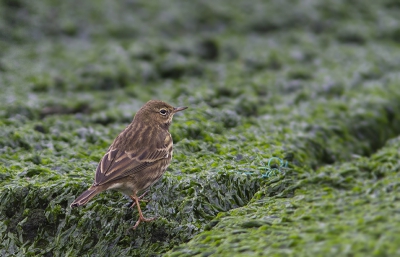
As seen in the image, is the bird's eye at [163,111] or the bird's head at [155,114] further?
the bird's eye at [163,111]

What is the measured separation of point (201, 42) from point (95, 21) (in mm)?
2889

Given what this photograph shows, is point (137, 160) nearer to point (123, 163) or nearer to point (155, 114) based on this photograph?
point (123, 163)

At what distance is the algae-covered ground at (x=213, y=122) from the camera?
6.36 meters

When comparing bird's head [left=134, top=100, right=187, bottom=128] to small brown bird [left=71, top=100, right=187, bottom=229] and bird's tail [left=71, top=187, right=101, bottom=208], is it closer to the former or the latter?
small brown bird [left=71, top=100, right=187, bottom=229]

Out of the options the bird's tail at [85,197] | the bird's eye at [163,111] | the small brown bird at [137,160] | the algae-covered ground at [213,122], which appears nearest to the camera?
the bird's tail at [85,197]

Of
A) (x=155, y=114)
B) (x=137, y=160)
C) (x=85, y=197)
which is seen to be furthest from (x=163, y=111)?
(x=85, y=197)

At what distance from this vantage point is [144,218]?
670 cm

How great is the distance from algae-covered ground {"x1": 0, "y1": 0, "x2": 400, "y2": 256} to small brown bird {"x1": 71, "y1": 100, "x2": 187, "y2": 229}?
0.96 feet

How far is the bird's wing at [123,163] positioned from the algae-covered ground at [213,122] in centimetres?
40

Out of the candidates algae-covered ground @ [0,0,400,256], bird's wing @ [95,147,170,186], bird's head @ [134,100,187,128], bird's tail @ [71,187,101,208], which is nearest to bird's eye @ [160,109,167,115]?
bird's head @ [134,100,187,128]

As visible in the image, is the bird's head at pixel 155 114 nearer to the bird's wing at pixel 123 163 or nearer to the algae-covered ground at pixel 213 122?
the algae-covered ground at pixel 213 122

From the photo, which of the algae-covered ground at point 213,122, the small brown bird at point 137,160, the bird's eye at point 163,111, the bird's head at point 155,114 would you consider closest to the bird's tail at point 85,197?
the small brown bird at point 137,160

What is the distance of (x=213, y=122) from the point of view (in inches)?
387

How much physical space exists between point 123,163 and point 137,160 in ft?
0.74
